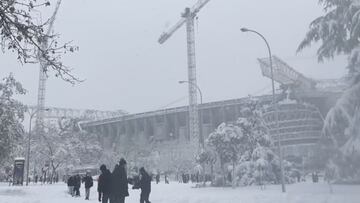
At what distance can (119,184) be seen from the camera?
1119cm

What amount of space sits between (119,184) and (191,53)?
81222 mm

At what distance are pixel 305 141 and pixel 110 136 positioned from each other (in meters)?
65.7

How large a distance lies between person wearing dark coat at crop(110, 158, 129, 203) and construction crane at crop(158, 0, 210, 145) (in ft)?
194

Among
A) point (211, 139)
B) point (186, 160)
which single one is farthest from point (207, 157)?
point (186, 160)

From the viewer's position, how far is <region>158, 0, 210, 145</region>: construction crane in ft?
272

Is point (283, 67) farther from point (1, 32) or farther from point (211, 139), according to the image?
point (1, 32)

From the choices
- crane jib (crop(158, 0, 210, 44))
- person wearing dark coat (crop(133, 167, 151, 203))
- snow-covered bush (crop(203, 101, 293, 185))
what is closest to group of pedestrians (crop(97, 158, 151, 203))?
person wearing dark coat (crop(133, 167, 151, 203))

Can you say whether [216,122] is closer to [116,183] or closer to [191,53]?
[191,53]

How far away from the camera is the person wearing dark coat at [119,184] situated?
36.6 feet

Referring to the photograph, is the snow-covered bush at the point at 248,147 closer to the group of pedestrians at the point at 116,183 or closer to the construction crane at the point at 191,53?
the group of pedestrians at the point at 116,183

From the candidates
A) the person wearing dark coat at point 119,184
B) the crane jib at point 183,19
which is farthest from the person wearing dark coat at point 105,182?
the crane jib at point 183,19

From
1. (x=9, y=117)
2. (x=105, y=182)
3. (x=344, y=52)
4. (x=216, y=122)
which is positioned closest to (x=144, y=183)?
(x=105, y=182)

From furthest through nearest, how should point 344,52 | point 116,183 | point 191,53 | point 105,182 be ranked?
point 191,53, point 344,52, point 105,182, point 116,183

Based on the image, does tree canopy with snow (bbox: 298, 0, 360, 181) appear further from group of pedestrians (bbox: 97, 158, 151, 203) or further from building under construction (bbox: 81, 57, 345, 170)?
building under construction (bbox: 81, 57, 345, 170)
